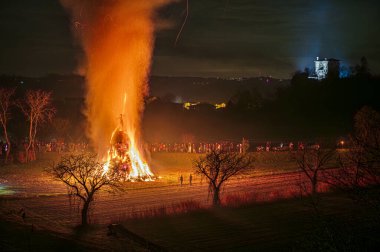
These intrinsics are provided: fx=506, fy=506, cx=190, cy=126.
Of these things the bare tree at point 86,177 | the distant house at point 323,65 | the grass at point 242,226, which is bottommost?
the grass at point 242,226

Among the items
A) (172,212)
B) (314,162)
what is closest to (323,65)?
(314,162)

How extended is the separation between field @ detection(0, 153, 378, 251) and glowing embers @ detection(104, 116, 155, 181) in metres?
2.48

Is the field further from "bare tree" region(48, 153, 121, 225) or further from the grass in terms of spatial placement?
"bare tree" region(48, 153, 121, 225)

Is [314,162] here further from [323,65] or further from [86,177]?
[323,65]

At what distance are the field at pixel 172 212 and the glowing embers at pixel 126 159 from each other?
2480 mm

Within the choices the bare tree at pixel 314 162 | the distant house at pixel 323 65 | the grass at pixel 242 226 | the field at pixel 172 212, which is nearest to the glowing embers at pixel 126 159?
the field at pixel 172 212

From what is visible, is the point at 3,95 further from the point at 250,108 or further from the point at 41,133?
the point at 250,108

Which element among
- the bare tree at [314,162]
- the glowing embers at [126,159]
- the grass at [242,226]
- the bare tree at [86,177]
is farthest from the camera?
the glowing embers at [126,159]

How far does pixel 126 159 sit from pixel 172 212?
62.5 ft

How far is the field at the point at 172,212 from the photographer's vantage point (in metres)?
24.7

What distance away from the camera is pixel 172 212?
31297 mm

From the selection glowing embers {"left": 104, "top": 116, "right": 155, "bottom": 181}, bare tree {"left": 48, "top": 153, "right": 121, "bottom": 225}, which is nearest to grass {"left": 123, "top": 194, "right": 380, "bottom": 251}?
bare tree {"left": 48, "top": 153, "right": 121, "bottom": 225}

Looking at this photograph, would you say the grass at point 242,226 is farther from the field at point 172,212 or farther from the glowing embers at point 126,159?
the glowing embers at point 126,159

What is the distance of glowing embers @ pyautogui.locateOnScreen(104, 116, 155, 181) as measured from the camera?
47359mm
